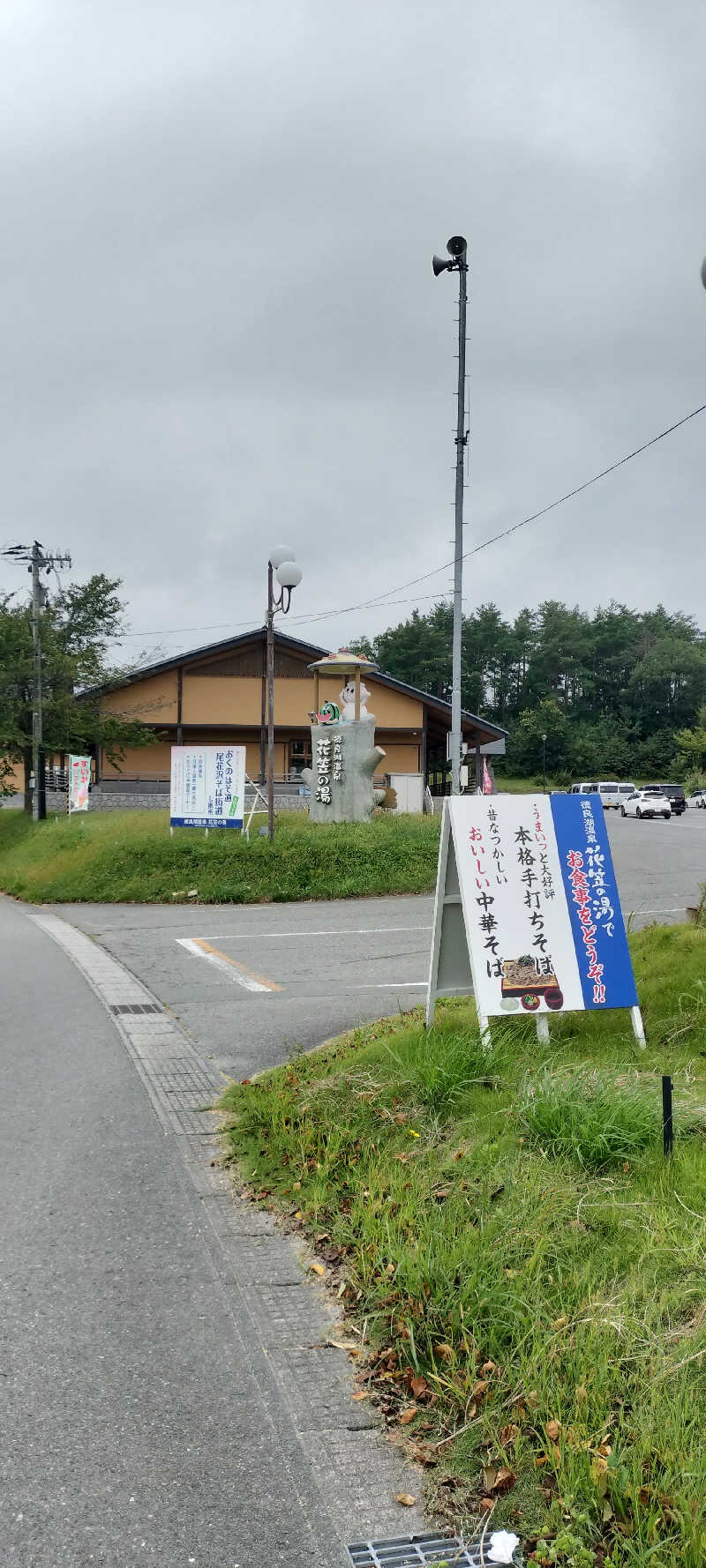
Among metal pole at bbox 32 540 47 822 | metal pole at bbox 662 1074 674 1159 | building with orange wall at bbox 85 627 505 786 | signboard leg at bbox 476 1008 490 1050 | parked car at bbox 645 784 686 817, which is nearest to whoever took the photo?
metal pole at bbox 662 1074 674 1159

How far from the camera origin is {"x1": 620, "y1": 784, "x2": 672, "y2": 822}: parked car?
1780 inches

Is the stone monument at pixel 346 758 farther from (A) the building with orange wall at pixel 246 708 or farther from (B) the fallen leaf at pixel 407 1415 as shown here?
(B) the fallen leaf at pixel 407 1415

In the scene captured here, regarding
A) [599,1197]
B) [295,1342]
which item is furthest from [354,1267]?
[599,1197]

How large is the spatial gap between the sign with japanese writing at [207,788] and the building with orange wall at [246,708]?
14.3m

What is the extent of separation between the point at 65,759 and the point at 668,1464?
39.0 meters

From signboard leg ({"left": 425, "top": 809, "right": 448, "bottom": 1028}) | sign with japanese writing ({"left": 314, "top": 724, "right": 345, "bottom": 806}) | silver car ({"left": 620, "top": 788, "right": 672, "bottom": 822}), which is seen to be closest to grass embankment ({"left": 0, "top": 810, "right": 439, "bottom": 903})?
sign with japanese writing ({"left": 314, "top": 724, "right": 345, "bottom": 806})

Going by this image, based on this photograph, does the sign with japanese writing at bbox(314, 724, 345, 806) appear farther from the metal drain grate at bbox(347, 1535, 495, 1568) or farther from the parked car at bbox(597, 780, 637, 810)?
the parked car at bbox(597, 780, 637, 810)

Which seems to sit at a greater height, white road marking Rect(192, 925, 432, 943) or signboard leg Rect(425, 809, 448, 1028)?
signboard leg Rect(425, 809, 448, 1028)

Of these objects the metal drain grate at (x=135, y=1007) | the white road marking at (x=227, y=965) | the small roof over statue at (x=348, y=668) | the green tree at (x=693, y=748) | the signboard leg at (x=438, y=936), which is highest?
the green tree at (x=693, y=748)

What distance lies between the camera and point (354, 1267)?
3924mm

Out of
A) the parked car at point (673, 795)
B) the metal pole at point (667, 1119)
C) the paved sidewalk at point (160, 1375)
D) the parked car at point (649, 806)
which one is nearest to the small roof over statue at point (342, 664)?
the paved sidewalk at point (160, 1375)

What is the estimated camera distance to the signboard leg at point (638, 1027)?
575 cm

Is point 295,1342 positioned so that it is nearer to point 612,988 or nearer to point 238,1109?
point 238,1109

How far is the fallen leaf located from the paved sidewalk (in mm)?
98
